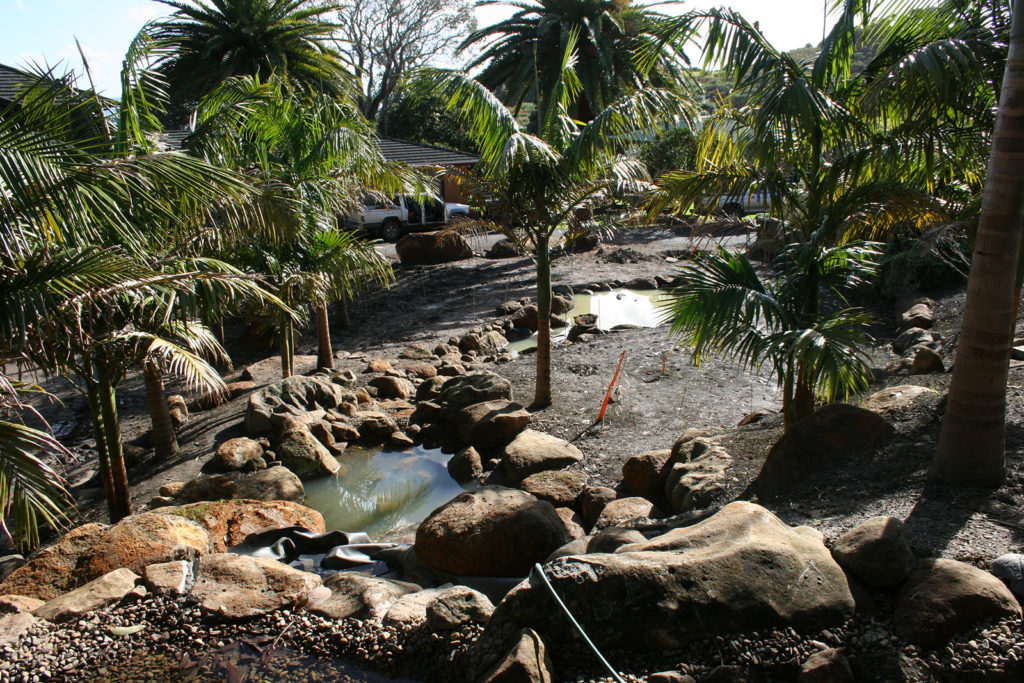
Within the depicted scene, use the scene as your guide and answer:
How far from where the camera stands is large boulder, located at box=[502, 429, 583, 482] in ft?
26.3

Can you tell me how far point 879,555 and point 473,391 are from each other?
258 inches

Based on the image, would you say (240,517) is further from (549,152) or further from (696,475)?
(549,152)

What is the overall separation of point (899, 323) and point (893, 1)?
799cm

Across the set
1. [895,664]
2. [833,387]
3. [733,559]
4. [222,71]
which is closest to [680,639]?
[733,559]

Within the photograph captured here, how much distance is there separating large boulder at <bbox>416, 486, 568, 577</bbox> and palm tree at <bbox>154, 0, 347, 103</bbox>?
15860 millimetres

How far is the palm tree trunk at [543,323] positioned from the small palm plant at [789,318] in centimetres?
335

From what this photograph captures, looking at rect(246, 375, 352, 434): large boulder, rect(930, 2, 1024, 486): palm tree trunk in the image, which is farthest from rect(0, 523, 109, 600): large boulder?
rect(930, 2, 1024, 486): palm tree trunk

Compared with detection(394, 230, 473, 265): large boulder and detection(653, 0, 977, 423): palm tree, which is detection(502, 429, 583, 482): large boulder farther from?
detection(394, 230, 473, 265): large boulder

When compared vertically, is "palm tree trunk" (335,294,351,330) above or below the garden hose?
below

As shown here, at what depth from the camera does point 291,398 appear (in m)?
9.72

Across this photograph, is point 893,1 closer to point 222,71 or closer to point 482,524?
point 482,524

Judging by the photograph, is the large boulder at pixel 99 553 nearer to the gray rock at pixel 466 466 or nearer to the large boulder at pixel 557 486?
the large boulder at pixel 557 486

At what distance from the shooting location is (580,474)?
7785 millimetres

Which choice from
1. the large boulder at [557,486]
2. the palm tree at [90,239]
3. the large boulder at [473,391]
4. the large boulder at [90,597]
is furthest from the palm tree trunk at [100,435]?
the large boulder at [473,391]
